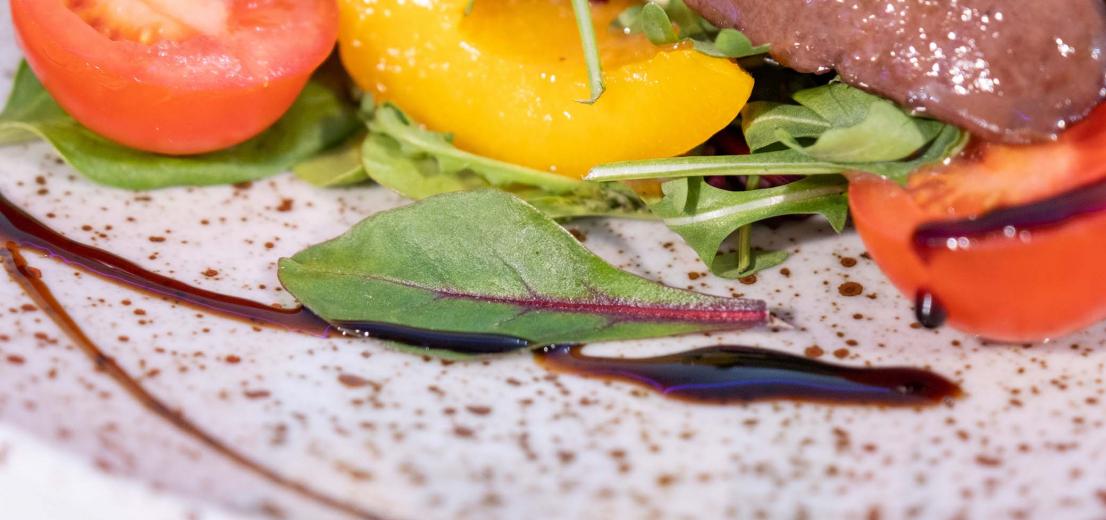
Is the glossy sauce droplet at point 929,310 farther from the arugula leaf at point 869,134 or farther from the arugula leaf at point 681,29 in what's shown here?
the arugula leaf at point 681,29

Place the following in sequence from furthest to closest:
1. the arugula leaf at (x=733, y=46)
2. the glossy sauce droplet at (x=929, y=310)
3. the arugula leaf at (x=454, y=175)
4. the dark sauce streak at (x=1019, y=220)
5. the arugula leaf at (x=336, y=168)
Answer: the arugula leaf at (x=336, y=168) < the arugula leaf at (x=454, y=175) < the arugula leaf at (x=733, y=46) < the glossy sauce droplet at (x=929, y=310) < the dark sauce streak at (x=1019, y=220)

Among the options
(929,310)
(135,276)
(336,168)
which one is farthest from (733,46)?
(135,276)

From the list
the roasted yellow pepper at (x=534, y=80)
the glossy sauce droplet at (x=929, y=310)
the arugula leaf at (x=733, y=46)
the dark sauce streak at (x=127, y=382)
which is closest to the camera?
the dark sauce streak at (x=127, y=382)

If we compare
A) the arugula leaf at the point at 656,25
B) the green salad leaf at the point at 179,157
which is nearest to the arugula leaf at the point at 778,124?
the arugula leaf at the point at 656,25

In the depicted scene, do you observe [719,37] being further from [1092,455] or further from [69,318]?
[69,318]

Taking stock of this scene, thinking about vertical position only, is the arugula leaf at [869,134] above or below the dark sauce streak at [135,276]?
above

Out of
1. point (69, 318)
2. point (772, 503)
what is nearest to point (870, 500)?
point (772, 503)
